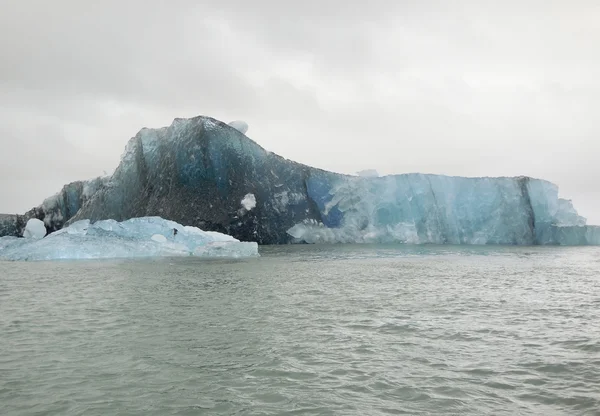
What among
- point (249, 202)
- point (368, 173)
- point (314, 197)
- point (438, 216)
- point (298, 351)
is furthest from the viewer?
point (368, 173)

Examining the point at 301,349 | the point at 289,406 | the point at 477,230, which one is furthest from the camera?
the point at 477,230

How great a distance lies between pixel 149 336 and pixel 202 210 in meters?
60.0

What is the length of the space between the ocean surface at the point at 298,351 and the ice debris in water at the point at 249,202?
51531 mm

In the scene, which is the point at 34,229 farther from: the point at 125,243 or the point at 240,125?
the point at 240,125

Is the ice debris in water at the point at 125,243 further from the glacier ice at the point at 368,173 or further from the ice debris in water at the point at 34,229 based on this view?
the glacier ice at the point at 368,173

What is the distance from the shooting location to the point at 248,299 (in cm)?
1839

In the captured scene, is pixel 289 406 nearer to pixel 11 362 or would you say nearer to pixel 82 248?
pixel 11 362

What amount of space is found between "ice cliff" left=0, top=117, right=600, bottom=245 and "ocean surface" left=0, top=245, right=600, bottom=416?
177 feet

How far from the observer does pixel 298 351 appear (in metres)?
10.4

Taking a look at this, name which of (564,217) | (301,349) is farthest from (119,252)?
(564,217)

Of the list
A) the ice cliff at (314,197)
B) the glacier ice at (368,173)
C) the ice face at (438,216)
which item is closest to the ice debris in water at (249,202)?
the ice cliff at (314,197)

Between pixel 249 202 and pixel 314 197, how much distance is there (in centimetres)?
1248

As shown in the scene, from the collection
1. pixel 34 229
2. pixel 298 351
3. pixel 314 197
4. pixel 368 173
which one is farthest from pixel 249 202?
pixel 298 351

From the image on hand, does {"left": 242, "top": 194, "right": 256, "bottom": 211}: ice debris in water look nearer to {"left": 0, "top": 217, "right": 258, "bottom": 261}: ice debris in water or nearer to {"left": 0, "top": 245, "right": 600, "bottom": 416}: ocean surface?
{"left": 0, "top": 217, "right": 258, "bottom": 261}: ice debris in water
